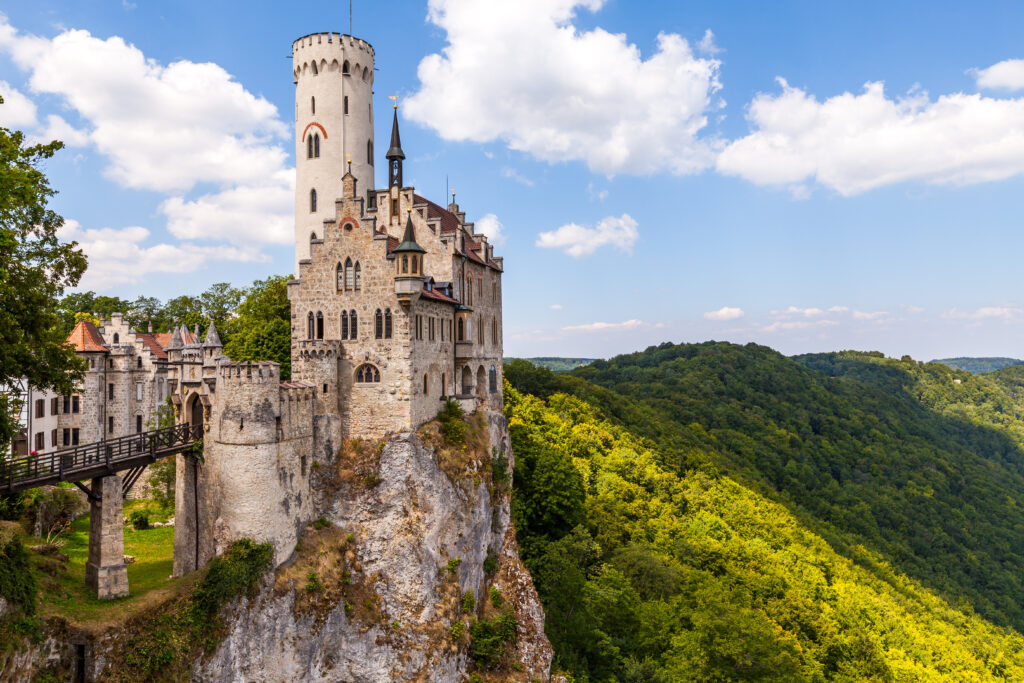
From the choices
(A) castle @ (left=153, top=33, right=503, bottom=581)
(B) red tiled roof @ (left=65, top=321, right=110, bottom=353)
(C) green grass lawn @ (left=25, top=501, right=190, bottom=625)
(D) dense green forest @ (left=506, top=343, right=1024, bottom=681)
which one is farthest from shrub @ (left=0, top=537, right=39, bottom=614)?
(D) dense green forest @ (left=506, top=343, right=1024, bottom=681)

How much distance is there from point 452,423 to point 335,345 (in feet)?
29.6

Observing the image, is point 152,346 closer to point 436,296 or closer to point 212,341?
point 212,341

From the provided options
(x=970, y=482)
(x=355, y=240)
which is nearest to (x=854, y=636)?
(x=355, y=240)

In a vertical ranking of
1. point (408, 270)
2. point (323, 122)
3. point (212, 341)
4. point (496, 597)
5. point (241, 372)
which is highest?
point (323, 122)

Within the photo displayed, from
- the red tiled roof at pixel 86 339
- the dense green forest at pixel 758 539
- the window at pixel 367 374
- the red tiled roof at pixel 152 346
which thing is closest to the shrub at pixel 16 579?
the window at pixel 367 374

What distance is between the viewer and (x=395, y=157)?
1730 inches

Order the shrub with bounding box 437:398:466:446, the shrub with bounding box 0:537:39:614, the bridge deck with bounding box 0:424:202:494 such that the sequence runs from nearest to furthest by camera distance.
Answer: the shrub with bounding box 0:537:39:614 → the bridge deck with bounding box 0:424:202:494 → the shrub with bounding box 437:398:466:446

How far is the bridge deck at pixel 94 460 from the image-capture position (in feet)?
93.9

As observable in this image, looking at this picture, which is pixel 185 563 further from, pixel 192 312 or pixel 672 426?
pixel 672 426

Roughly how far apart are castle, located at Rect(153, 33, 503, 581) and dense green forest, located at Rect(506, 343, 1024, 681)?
57.1 feet

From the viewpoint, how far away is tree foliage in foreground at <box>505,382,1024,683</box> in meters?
48.3

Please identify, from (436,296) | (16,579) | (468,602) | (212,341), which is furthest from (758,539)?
(16,579)

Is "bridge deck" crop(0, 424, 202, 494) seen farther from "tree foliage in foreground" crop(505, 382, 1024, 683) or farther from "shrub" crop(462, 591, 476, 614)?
"tree foliage in foreground" crop(505, 382, 1024, 683)

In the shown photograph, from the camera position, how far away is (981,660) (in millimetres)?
71188
